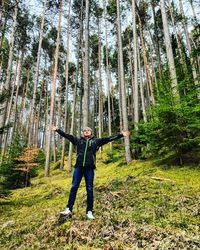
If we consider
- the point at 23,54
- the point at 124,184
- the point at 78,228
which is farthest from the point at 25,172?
the point at 23,54

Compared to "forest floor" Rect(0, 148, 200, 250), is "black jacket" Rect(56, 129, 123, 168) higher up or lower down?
higher up

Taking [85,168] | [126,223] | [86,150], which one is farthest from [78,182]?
[126,223]

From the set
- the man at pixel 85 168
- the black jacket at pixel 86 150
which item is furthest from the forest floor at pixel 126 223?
the black jacket at pixel 86 150

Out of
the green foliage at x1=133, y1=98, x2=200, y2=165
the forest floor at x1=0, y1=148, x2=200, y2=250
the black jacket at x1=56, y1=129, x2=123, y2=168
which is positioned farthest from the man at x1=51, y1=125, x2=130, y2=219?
the green foliage at x1=133, y1=98, x2=200, y2=165

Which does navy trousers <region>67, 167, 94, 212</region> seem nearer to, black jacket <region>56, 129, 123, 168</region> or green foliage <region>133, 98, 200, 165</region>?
black jacket <region>56, 129, 123, 168</region>

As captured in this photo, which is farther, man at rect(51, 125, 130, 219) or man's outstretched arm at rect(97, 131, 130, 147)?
man's outstretched arm at rect(97, 131, 130, 147)

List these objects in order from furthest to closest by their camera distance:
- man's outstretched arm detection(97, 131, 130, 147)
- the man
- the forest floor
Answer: man's outstretched arm detection(97, 131, 130, 147)
the man
the forest floor

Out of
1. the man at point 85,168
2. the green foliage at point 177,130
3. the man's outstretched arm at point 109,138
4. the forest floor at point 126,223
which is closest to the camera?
the forest floor at point 126,223

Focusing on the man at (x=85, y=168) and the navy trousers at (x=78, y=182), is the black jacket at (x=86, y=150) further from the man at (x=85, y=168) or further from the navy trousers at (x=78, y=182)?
the navy trousers at (x=78, y=182)

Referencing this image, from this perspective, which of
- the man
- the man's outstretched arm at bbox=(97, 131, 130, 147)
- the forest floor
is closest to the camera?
the forest floor

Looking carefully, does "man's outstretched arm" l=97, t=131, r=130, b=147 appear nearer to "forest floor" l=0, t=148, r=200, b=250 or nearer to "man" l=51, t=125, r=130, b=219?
"man" l=51, t=125, r=130, b=219

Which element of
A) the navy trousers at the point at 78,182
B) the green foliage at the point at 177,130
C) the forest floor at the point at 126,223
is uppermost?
the green foliage at the point at 177,130

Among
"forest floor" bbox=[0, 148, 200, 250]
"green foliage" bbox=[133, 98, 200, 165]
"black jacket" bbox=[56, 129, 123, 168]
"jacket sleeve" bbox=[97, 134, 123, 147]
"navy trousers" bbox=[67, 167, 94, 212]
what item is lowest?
"forest floor" bbox=[0, 148, 200, 250]

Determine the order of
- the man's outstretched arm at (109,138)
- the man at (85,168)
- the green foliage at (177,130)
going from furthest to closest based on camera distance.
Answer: the green foliage at (177,130) → the man's outstretched arm at (109,138) → the man at (85,168)
